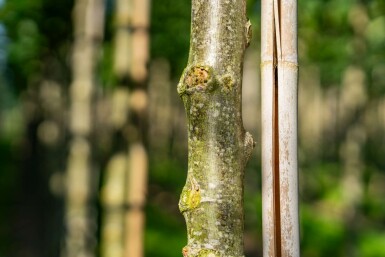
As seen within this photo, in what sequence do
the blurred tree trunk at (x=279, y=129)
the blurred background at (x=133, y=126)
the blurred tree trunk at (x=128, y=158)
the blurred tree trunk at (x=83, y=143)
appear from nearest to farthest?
the blurred tree trunk at (x=279, y=129) → the blurred tree trunk at (x=128, y=158) → the blurred background at (x=133, y=126) → the blurred tree trunk at (x=83, y=143)

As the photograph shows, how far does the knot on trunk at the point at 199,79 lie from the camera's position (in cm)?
138

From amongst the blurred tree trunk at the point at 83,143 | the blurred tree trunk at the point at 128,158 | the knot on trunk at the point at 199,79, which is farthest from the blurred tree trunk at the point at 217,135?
the blurred tree trunk at the point at 83,143

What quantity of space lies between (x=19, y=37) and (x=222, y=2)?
10506mm

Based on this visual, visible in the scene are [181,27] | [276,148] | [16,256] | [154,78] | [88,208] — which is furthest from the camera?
[154,78]

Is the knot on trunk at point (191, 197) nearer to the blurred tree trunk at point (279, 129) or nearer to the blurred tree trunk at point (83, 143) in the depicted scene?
the blurred tree trunk at point (279, 129)

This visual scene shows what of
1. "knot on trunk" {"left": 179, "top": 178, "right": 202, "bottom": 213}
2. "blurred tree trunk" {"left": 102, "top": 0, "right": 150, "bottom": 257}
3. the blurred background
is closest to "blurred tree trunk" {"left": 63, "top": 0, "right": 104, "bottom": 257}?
the blurred background

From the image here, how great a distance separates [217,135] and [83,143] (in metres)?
6.43

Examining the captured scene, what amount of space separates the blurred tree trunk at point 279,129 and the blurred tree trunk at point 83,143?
19.4 ft

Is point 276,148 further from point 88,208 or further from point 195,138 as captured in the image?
point 88,208

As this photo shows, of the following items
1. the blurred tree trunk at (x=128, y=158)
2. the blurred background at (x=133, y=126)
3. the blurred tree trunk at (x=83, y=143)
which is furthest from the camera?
the blurred tree trunk at (x=83, y=143)

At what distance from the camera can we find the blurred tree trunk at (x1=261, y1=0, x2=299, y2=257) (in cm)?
135

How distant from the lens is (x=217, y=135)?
4.50ft

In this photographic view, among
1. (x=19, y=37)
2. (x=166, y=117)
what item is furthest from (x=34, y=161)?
(x=166, y=117)

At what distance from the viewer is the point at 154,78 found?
24250 mm
